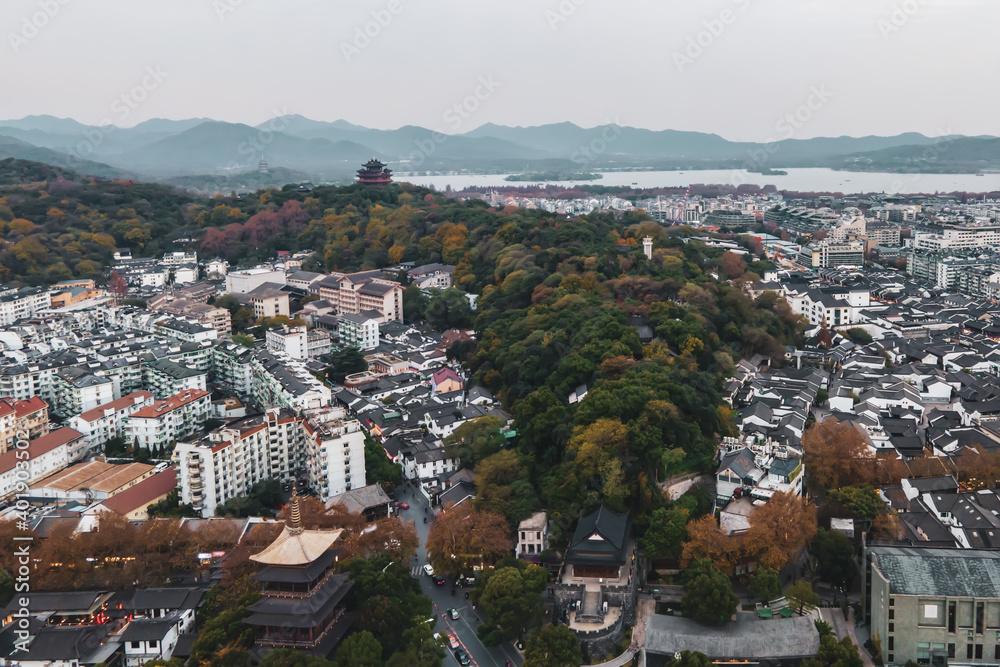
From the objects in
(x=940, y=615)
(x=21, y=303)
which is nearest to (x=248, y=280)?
(x=21, y=303)

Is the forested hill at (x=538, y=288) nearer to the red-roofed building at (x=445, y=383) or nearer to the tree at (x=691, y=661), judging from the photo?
the red-roofed building at (x=445, y=383)

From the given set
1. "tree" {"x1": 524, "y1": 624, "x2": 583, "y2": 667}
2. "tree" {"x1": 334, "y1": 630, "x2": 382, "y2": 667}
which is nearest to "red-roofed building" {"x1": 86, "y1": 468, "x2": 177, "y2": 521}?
"tree" {"x1": 334, "y1": 630, "x2": 382, "y2": 667}

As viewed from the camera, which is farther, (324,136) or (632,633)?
(324,136)

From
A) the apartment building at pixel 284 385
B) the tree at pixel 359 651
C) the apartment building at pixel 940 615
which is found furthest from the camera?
the apartment building at pixel 284 385

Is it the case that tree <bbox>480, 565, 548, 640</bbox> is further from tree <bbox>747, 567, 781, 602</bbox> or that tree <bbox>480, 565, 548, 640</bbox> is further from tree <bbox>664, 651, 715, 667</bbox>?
tree <bbox>747, 567, 781, 602</bbox>

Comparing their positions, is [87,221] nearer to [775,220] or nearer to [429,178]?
[775,220]

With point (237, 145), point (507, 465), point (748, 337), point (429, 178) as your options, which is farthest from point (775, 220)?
point (237, 145)

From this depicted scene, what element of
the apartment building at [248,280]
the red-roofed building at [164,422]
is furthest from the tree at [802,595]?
the apartment building at [248,280]
